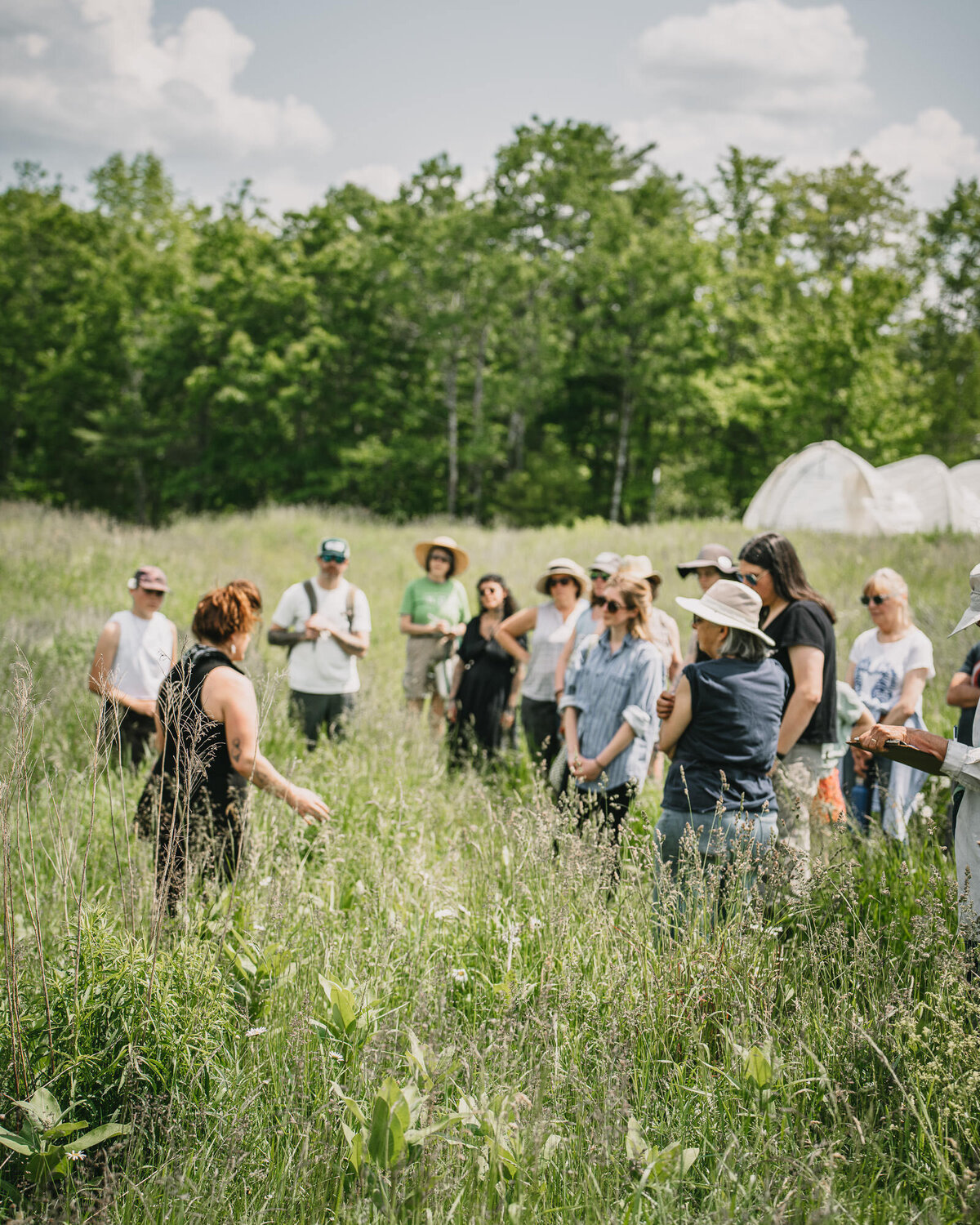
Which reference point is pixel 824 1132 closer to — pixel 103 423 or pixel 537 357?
pixel 537 357

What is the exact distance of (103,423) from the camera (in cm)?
3234

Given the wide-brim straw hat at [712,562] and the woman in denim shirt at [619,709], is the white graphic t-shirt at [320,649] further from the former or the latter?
the wide-brim straw hat at [712,562]

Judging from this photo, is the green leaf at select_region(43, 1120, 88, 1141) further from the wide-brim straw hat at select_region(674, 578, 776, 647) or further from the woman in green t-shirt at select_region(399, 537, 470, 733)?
the woman in green t-shirt at select_region(399, 537, 470, 733)

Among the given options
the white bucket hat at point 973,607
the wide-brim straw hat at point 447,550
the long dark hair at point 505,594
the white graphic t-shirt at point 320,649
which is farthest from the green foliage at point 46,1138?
the wide-brim straw hat at point 447,550

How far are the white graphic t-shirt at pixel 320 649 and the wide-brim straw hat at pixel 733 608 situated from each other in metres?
3.11

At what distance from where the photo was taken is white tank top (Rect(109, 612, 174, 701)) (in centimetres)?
507

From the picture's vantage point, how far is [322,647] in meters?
5.98

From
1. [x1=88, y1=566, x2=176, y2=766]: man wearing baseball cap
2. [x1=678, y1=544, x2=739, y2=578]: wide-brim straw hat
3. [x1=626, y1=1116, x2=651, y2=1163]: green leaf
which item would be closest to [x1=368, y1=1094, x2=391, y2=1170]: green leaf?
[x1=626, y1=1116, x2=651, y2=1163]: green leaf

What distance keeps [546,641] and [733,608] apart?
102 inches

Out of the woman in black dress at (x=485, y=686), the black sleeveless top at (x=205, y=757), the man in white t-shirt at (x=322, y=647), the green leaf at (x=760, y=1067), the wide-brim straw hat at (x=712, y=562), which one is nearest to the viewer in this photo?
the green leaf at (x=760, y=1067)

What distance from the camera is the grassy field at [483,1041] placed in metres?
1.98

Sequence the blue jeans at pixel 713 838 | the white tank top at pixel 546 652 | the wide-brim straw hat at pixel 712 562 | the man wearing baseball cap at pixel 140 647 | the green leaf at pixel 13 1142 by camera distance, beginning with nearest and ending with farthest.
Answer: the green leaf at pixel 13 1142, the blue jeans at pixel 713 838, the wide-brim straw hat at pixel 712 562, the man wearing baseball cap at pixel 140 647, the white tank top at pixel 546 652

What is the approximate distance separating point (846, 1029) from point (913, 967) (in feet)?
1.99

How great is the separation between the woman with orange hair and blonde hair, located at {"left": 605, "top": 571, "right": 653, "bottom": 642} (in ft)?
5.87
